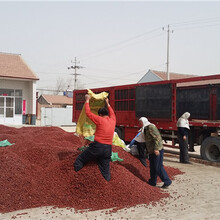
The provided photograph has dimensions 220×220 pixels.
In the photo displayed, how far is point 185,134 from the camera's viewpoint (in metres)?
10.3

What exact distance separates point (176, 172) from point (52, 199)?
4120 mm

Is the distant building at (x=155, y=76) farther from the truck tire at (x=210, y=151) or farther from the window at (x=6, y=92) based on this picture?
the truck tire at (x=210, y=151)

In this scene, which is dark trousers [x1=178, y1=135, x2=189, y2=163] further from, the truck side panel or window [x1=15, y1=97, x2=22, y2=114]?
window [x1=15, y1=97, x2=22, y2=114]

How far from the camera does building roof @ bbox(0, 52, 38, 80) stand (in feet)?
86.6

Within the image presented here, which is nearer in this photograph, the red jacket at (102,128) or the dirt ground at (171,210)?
the dirt ground at (171,210)

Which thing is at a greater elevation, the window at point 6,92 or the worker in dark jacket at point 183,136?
the window at point 6,92

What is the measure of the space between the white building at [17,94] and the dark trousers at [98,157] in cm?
2206

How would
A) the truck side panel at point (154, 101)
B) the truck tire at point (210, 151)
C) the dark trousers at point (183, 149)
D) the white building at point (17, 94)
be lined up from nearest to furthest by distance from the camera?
the dark trousers at point (183, 149) < the truck tire at point (210, 151) < the truck side panel at point (154, 101) < the white building at point (17, 94)

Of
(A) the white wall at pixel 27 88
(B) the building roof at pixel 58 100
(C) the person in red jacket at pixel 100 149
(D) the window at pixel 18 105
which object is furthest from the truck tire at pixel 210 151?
(B) the building roof at pixel 58 100

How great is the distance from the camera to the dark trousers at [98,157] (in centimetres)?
591

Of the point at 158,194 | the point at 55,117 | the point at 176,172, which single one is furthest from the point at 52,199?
the point at 55,117

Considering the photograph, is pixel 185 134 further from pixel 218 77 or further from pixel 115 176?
pixel 115 176

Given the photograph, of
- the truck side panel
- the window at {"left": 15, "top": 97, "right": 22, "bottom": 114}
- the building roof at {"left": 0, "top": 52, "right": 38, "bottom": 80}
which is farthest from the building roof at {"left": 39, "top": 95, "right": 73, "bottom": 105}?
the truck side panel

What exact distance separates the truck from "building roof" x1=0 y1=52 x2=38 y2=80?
15.5 m
